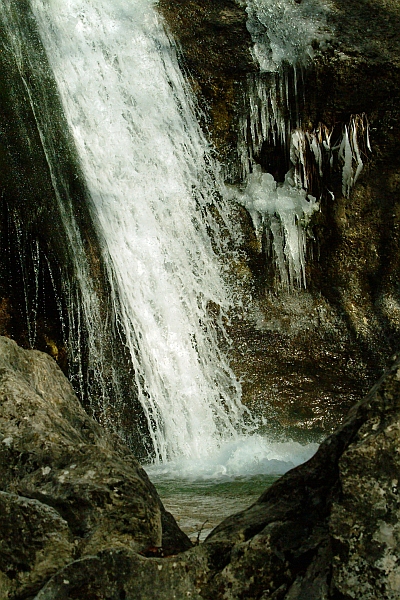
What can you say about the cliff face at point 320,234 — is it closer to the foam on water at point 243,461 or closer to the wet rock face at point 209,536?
the foam on water at point 243,461

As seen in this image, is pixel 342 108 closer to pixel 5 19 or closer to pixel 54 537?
pixel 5 19

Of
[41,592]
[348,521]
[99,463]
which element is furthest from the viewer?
[99,463]

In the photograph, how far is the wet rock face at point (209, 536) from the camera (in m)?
1.86

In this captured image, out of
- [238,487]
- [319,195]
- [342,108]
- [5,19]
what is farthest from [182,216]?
[238,487]

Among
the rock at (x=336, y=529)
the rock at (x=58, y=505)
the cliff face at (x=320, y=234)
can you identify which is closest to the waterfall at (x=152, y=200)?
the cliff face at (x=320, y=234)

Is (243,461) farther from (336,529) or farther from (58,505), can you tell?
(336,529)

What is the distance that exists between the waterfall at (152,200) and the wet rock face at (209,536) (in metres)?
5.95

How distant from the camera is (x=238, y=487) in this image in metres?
5.66

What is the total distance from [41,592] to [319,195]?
774 cm

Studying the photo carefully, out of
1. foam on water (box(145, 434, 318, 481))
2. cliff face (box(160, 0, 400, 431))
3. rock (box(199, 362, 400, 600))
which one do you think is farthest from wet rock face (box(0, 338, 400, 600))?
cliff face (box(160, 0, 400, 431))

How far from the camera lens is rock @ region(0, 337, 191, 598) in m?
2.28

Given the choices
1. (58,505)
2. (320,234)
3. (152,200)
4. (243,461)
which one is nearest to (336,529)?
(58,505)

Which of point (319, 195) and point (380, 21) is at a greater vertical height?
point (380, 21)

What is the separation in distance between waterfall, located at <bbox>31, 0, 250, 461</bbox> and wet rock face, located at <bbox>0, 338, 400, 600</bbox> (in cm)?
595
